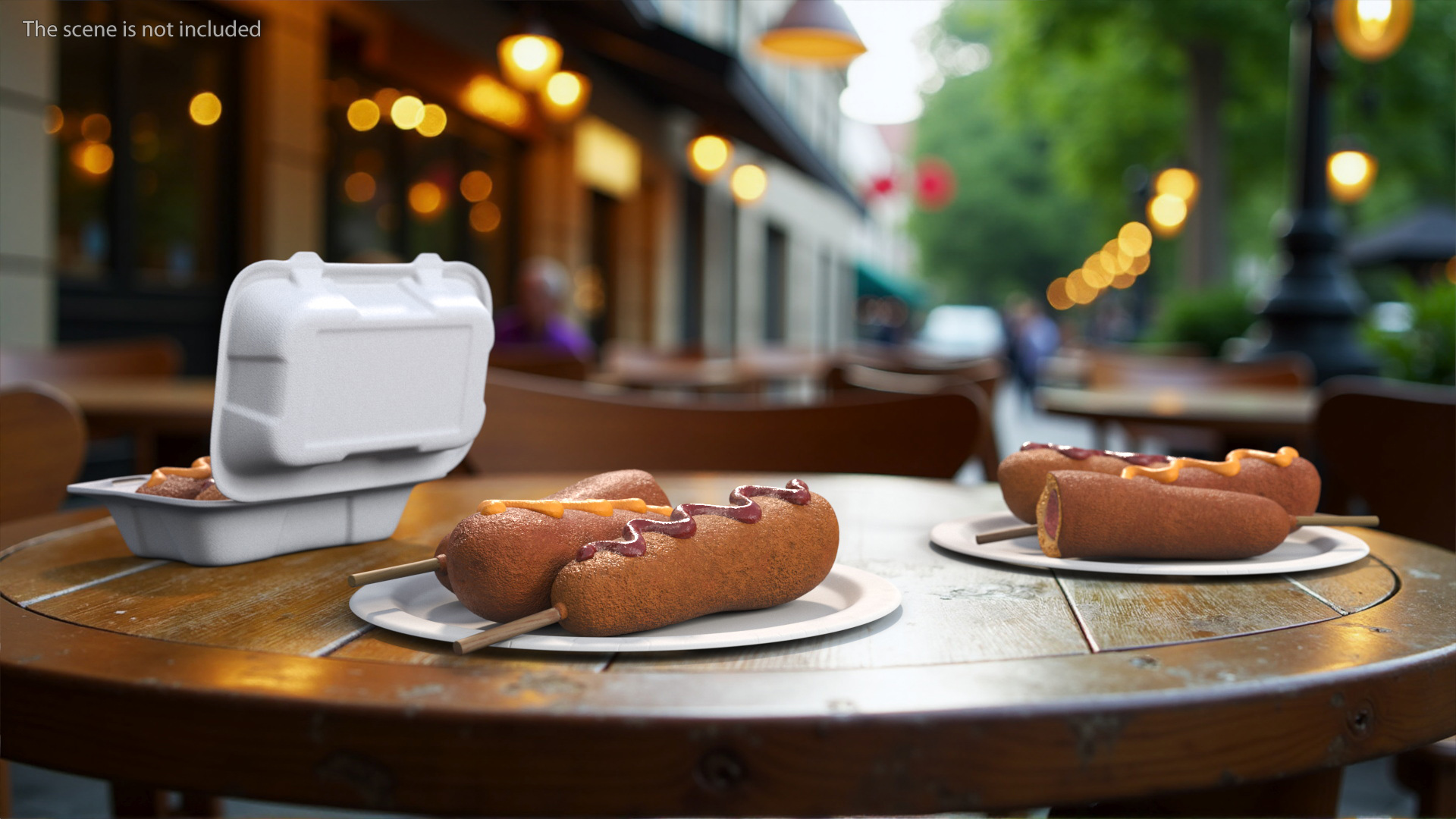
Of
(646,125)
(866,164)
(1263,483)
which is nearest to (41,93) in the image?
(1263,483)

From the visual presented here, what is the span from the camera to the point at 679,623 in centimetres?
85

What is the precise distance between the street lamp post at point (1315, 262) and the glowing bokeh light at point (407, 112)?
6.09 m

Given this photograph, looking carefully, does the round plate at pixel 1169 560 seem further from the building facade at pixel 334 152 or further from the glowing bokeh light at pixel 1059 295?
the glowing bokeh light at pixel 1059 295

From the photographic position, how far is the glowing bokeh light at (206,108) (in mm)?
6582

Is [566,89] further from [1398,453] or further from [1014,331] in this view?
[1014,331]

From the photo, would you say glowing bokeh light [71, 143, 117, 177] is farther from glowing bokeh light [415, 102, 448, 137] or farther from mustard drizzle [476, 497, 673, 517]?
mustard drizzle [476, 497, 673, 517]

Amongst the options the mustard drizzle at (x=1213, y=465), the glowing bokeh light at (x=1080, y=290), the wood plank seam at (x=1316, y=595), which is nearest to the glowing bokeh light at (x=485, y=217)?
the mustard drizzle at (x=1213, y=465)

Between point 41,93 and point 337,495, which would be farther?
point 41,93

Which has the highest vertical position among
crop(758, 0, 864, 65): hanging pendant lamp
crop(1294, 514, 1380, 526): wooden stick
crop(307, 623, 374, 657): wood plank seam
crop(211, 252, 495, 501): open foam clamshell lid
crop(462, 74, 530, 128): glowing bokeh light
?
crop(462, 74, 530, 128): glowing bokeh light

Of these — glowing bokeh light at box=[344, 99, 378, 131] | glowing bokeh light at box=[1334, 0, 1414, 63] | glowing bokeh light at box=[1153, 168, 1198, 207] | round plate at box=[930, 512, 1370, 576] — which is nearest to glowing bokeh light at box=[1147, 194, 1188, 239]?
glowing bokeh light at box=[1153, 168, 1198, 207]

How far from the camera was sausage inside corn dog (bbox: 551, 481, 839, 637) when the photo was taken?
790 millimetres

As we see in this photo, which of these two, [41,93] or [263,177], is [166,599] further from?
[263,177]

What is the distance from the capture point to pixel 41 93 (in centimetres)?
541

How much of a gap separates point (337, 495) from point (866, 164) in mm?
47788
